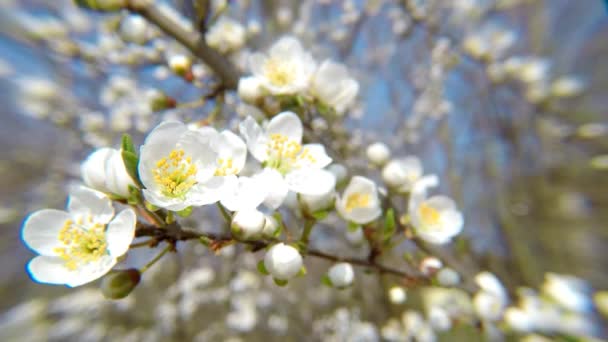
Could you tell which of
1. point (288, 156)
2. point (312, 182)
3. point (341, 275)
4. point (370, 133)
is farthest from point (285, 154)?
point (370, 133)

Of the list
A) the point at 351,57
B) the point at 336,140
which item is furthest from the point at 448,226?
the point at 351,57

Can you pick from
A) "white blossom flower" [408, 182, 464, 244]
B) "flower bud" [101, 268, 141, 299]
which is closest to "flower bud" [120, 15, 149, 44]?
"flower bud" [101, 268, 141, 299]

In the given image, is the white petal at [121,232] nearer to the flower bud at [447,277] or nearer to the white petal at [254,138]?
the white petal at [254,138]

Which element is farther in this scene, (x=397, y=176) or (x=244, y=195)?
(x=397, y=176)

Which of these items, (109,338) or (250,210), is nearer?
(250,210)

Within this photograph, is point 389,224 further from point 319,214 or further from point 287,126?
point 287,126

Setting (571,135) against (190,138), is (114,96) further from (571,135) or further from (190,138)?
(571,135)
